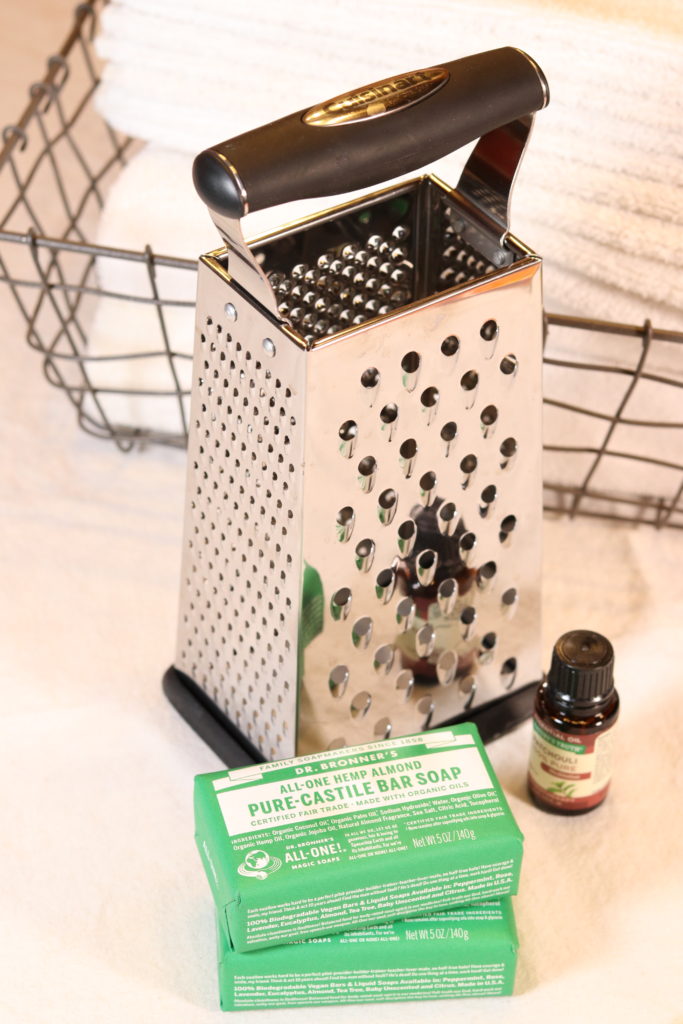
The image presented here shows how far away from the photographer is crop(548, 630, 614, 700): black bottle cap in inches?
19.5

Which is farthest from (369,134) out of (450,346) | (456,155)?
(456,155)

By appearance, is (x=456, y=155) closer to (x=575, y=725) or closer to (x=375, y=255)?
(x=375, y=255)

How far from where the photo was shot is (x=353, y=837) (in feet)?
1.54

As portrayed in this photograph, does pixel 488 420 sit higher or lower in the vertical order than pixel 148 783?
higher

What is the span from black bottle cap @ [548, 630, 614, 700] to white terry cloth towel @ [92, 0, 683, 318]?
16 cm

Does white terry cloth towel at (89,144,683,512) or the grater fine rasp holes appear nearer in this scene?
the grater fine rasp holes

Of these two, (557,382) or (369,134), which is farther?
(557,382)

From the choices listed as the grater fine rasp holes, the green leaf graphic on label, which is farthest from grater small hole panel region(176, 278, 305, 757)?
the green leaf graphic on label

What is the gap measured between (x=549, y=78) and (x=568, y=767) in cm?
28

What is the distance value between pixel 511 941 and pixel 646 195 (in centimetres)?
30

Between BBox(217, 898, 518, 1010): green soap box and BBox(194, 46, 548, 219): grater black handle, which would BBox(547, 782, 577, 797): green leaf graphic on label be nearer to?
BBox(217, 898, 518, 1010): green soap box

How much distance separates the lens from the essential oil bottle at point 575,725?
498 mm

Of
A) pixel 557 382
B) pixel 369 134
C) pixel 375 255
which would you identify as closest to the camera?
pixel 369 134

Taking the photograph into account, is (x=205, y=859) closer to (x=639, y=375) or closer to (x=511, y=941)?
(x=511, y=941)
